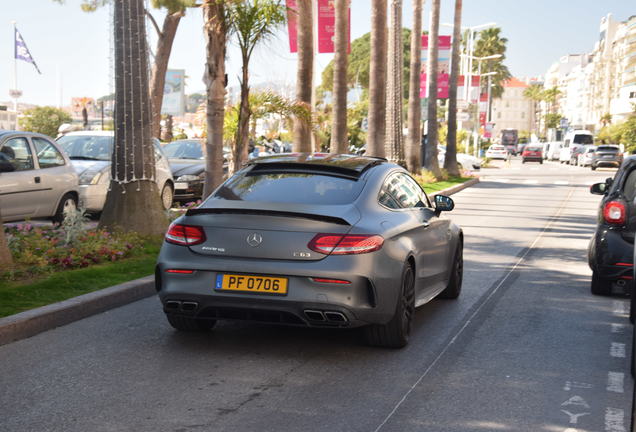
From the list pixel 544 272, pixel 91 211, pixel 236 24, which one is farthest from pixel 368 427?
pixel 91 211

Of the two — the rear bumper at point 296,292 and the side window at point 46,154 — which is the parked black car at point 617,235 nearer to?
the rear bumper at point 296,292

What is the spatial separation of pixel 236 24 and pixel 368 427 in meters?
11.0

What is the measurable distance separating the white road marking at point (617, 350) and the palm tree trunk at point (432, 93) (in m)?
26.5

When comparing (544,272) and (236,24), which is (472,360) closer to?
(544,272)

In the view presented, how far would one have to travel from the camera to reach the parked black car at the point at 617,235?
921 centimetres

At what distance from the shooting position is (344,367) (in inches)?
247

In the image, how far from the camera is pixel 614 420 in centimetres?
522

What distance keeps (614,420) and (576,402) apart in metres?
0.37

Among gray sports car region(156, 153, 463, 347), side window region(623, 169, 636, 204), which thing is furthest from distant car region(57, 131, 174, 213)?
gray sports car region(156, 153, 463, 347)

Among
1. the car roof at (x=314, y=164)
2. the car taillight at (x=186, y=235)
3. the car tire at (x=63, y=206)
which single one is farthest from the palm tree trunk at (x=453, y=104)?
the car taillight at (x=186, y=235)

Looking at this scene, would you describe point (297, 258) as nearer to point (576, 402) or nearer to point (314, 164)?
point (314, 164)

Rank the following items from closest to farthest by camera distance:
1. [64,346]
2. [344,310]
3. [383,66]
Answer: [344,310], [64,346], [383,66]

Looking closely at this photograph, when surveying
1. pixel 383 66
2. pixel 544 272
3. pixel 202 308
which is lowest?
pixel 544 272

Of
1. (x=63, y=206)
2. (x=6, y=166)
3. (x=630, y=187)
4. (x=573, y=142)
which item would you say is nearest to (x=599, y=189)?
(x=630, y=187)
